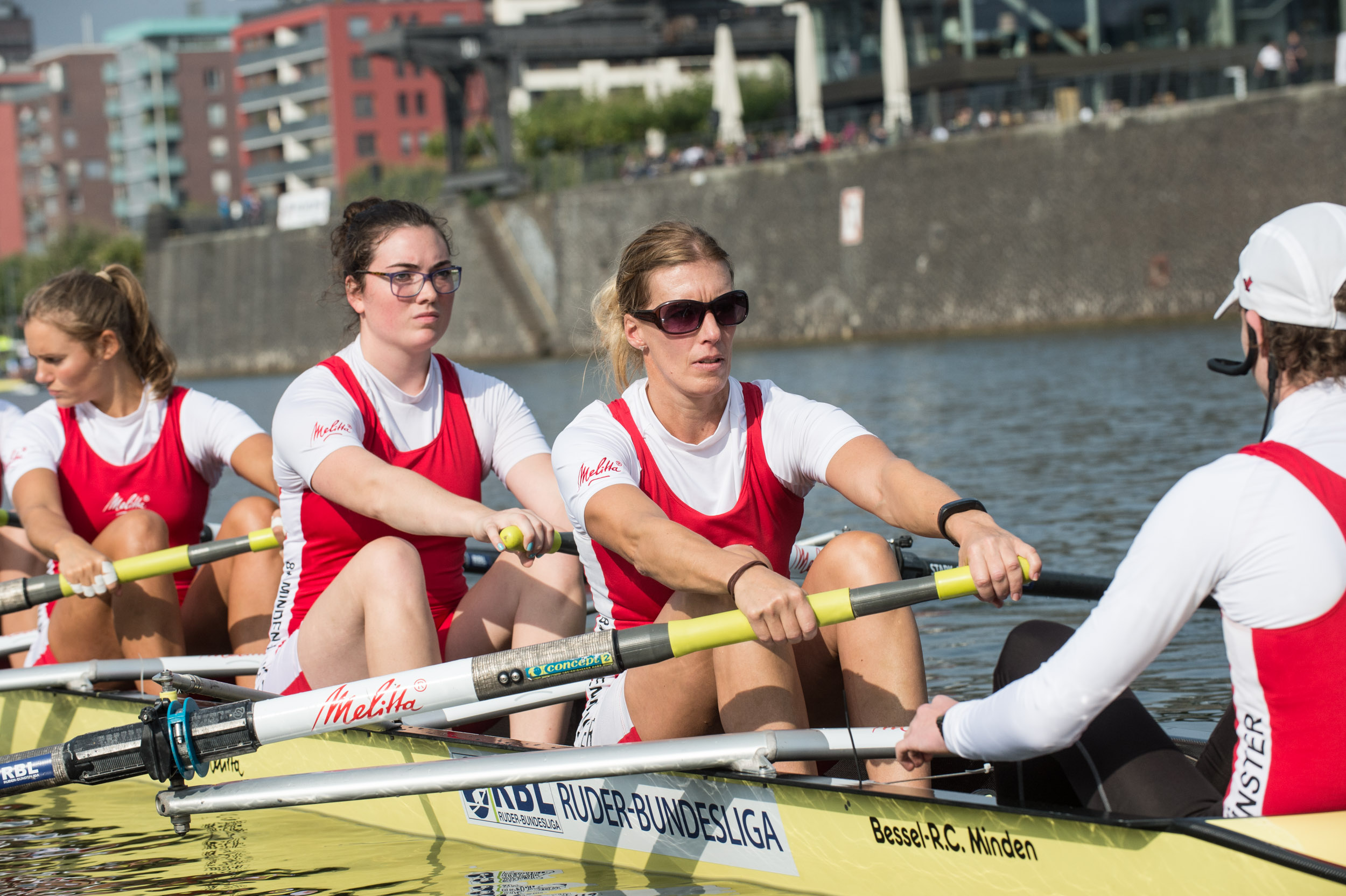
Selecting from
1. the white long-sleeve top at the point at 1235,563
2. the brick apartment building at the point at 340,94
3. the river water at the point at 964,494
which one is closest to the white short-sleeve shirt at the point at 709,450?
the river water at the point at 964,494

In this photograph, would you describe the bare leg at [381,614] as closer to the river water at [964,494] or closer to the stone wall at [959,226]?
the river water at [964,494]

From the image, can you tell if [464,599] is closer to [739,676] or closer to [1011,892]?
[739,676]

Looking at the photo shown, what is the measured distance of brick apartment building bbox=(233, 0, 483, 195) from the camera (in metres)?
81.8

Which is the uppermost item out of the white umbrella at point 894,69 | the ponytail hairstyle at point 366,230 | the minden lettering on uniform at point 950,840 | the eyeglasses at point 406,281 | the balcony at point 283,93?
the balcony at point 283,93

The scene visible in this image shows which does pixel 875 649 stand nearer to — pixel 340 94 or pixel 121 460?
Result: pixel 121 460

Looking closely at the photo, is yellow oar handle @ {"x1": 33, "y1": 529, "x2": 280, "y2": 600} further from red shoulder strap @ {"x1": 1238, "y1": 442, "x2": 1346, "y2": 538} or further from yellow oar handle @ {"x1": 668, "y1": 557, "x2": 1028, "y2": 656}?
red shoulder strap @ {"x1": 1238, "y1": 442, "x2": 1346, "y2": 538}

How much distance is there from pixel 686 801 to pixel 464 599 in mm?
1168

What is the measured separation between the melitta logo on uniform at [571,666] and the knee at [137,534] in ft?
7.53

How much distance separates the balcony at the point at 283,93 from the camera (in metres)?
82.7

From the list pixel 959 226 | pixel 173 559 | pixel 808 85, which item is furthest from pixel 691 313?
pixel 808 85

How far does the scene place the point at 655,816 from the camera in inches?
147

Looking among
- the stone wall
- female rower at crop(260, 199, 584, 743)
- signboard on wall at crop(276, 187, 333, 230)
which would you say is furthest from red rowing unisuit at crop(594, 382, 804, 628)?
signboard on wall at crop(276, 187, 333, 230)

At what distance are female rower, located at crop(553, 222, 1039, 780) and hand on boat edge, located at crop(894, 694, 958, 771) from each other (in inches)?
13.5

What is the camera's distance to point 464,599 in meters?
4.49
